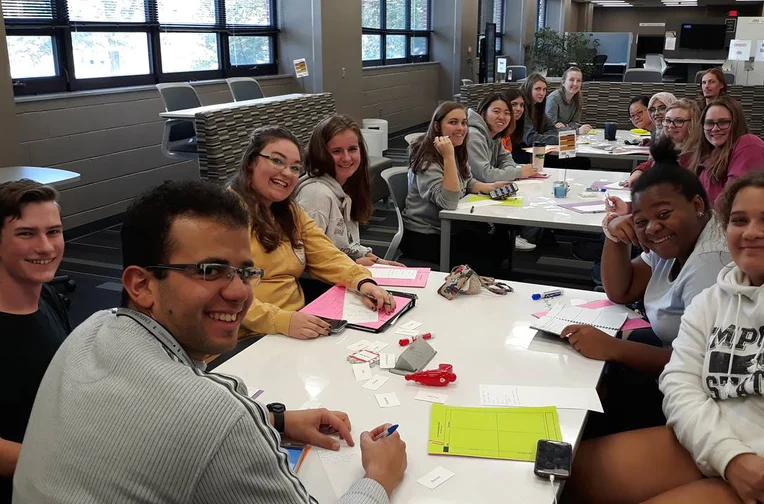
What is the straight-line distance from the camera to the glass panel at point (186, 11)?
5.93 meters

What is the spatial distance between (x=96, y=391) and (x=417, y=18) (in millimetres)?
10452

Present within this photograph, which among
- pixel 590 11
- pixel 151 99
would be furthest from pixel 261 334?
pixel 590 11

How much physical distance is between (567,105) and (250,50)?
3403 mm

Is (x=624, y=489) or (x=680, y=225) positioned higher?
(x=680, y=225)

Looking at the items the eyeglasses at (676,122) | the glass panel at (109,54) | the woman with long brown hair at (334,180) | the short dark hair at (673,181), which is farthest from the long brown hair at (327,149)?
the glass panel at (109,54)

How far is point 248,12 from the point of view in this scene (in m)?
7.04

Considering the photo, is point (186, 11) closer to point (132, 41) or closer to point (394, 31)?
point (132, 41)

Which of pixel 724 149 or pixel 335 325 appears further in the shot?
pixel 724 149

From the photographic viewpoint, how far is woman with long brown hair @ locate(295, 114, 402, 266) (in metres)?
2.67

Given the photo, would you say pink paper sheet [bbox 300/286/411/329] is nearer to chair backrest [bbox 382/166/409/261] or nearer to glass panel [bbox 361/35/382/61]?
chair backrest [bbox 382/166/409/261]

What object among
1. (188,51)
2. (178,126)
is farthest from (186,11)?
(178,126)

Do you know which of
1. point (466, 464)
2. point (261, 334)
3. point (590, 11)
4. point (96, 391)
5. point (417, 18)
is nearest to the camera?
point (96, 391)

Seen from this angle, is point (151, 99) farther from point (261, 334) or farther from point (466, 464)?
point (466, 464)

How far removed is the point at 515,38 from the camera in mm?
13297
